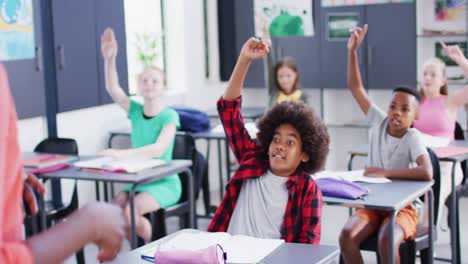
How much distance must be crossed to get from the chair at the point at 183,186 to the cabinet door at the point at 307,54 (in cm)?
217

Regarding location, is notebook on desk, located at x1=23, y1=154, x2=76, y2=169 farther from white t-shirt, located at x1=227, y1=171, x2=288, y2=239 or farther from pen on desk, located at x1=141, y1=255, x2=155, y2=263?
pen on desk, located at x1=141, y1=255, x2=155, y2=263

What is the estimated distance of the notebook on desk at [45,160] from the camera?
13.9 feet

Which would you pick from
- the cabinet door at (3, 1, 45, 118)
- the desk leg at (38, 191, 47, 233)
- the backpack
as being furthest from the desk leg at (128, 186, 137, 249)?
the backpack

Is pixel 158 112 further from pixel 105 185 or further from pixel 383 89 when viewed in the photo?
pixel 383 89

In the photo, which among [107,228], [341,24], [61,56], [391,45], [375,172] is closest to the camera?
[107,228]

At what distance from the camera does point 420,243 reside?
145 inches

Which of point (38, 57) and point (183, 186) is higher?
point (38, 57)

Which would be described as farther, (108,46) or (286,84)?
(286,84)

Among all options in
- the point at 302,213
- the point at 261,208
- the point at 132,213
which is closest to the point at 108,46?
the point at 132,213

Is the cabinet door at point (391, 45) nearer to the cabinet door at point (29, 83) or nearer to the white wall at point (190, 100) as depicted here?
the white wall at point (190, 100)

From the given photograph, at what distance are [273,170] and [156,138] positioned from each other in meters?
1.92

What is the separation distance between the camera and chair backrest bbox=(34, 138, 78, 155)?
15.0 ft

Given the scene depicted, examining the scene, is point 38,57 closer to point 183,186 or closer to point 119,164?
point 119,164

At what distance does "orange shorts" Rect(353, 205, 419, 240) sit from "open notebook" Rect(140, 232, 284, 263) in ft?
4.70
